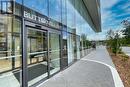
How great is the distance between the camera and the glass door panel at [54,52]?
8603 millimetres

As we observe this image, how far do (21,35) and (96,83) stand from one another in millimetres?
3437

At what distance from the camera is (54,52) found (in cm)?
919

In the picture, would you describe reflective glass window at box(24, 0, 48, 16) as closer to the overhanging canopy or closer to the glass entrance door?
the glass entrance door

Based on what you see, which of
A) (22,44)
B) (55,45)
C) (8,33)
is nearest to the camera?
(22,44)

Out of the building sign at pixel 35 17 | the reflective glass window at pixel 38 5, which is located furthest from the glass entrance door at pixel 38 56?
the reflective glass window at pixel 38 5

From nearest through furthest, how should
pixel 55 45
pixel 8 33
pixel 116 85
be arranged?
pixel 116 85, pixel 8 33, pixel 55 45

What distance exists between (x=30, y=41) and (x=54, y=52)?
7.42ft

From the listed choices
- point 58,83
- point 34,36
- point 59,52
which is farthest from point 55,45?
point 58,83

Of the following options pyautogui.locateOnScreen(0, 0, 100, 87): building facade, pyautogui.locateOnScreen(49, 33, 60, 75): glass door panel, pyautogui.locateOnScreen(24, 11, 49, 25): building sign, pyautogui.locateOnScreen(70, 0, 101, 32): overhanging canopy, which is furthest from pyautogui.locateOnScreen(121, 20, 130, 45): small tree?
pyautogui.locateOnScreen(24, 11, 49, 25): building sign

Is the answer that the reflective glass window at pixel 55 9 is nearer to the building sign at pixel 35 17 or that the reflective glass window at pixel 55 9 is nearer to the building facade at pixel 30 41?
the building facade at pixel 30 41

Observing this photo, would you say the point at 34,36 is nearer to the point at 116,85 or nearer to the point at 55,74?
the point at 55,74

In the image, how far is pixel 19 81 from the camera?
5.79 meters

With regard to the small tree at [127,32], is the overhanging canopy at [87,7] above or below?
above

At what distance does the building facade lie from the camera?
5.71 metres
